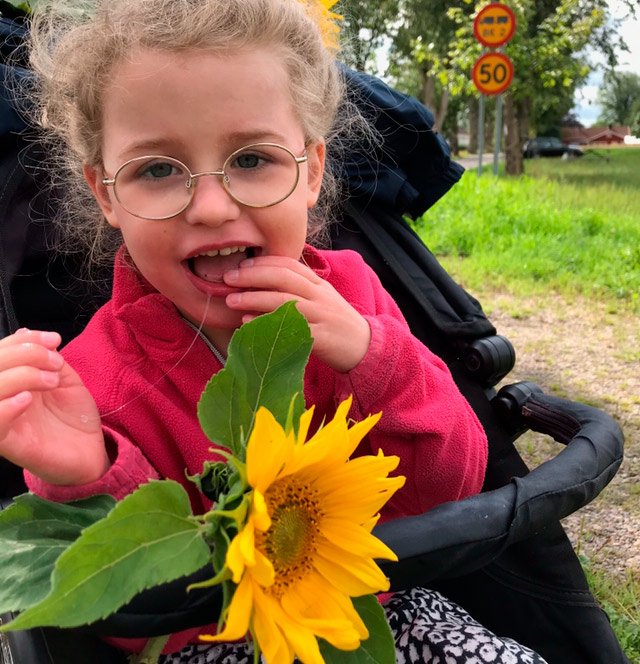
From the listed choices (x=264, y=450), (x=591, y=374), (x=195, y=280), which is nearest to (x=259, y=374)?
(x=264, y=450)

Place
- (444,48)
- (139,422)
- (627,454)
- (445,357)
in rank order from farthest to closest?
(444,48), (627,454), (445,357), (139,422)

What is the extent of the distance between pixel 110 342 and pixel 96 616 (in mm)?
740

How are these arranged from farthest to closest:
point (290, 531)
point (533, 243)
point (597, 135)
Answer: point (597, 135) < point (533, 243) < point (290, 531)

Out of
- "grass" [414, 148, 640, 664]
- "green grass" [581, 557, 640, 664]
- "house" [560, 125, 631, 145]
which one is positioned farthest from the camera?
"house" [560, 125, 631, 145]

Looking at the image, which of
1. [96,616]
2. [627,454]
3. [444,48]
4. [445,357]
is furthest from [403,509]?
[444,48]

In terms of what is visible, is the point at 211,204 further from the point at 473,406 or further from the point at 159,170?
the point at 473,406

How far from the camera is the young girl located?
1.02 meters

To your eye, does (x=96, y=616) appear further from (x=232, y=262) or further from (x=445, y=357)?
(x=445, y=357)

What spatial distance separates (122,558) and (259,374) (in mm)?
236

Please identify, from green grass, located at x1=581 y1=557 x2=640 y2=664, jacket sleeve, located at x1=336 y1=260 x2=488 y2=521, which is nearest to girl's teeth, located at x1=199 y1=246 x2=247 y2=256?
jacket sleeve, located at x1=336 y1=260 x2=488 y2=521

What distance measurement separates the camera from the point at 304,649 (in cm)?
63

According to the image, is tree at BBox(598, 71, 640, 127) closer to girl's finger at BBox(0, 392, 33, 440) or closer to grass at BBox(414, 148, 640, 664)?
grass at BBox(414, 148, 640, 664)

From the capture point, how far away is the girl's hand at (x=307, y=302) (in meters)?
1.06

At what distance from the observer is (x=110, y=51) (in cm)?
114
